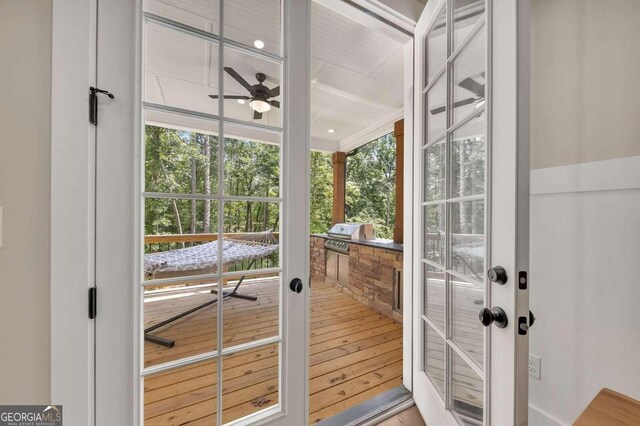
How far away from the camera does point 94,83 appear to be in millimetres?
856

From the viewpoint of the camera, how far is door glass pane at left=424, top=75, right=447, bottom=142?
1.31 m

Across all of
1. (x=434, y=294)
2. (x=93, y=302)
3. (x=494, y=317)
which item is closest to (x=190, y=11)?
(x=93, y=302)

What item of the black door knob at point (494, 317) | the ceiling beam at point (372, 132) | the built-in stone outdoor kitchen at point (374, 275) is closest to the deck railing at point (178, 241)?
the black door knob at point (494, 317)

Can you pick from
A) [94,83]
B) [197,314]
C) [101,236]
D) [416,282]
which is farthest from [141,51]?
[416,282]

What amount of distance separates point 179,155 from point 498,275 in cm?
129

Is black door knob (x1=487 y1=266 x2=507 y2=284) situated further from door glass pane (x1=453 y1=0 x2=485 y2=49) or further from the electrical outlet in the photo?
door glass pane (x1=453 y1=0 x2=485 y2=49)

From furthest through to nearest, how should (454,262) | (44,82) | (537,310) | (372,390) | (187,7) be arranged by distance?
(372,390) < (537,310) < (454,262) < (187,7) < (44,82)

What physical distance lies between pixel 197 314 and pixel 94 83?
3.14 feet

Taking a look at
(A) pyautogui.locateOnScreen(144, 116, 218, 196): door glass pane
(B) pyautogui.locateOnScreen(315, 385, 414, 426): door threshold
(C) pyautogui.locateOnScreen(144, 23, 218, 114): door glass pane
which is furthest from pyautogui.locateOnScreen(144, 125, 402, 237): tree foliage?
(B) pyautogui.locateOnScreen(315, 385, 414, 426): door threshold

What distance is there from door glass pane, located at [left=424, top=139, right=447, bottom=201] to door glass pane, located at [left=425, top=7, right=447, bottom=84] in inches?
16.8

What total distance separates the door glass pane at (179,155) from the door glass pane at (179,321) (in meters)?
0.41

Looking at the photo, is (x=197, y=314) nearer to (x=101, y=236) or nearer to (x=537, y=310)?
(x=101, y=236)

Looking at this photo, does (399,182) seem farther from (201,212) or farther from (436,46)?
(201,212)

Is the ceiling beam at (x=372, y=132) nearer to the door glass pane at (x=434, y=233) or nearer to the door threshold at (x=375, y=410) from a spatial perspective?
the door glass pane at (x=434, y=233)
